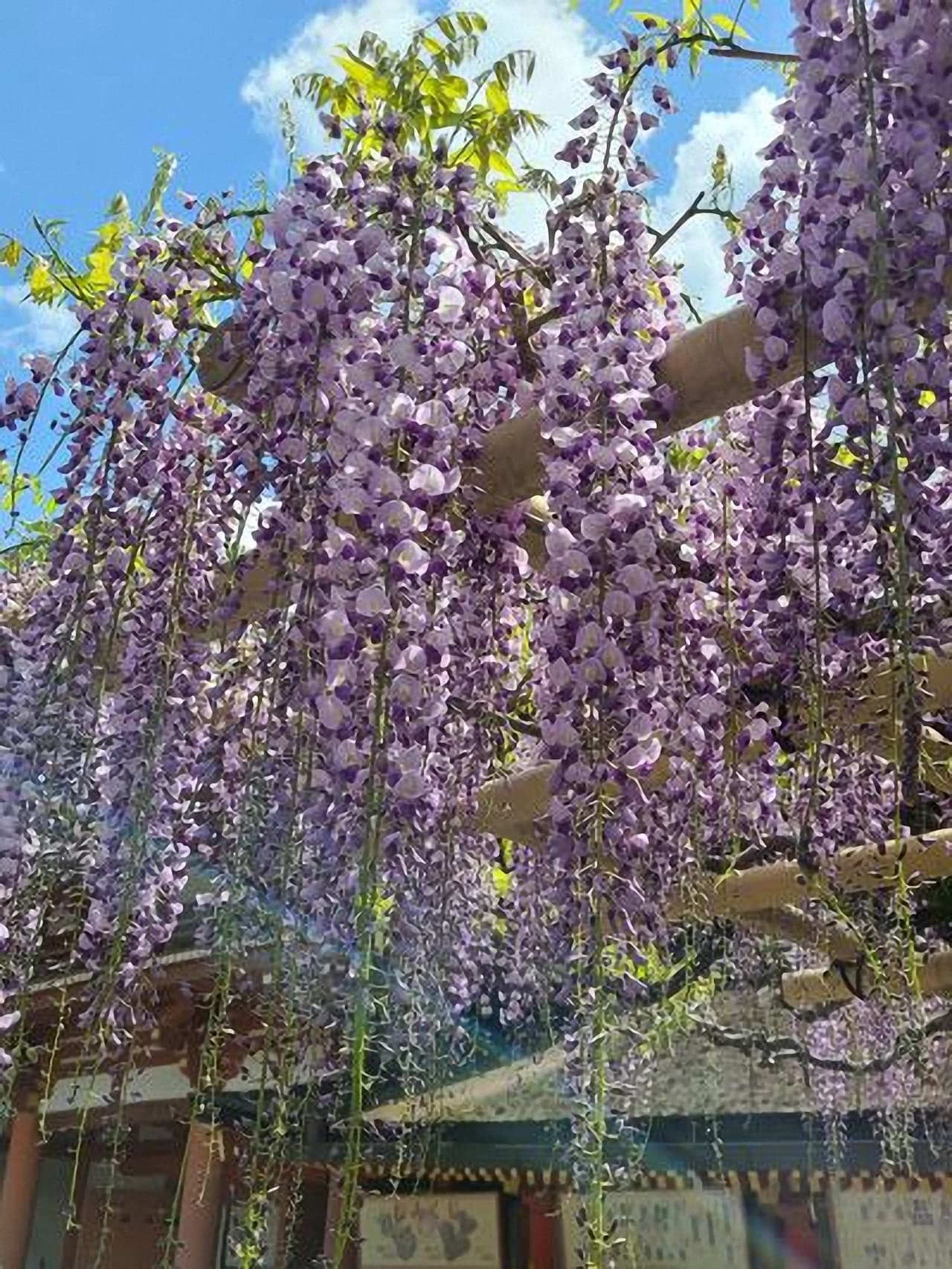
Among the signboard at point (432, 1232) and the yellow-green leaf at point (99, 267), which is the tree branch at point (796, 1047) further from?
the yellow-green leaf at point (99, 267)

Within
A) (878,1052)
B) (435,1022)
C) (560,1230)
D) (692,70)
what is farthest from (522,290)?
(560,1230)

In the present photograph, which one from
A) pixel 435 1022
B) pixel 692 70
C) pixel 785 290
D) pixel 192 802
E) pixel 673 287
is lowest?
pixel 435 1022

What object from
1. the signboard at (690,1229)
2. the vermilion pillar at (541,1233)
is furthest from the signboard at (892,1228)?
the vermilion pillar at (541,1233)

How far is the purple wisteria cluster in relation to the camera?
1.78 m

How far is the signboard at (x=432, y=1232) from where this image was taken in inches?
325

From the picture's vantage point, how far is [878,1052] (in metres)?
5.88

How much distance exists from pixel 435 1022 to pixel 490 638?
1286mm

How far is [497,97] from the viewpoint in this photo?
2.45 metres

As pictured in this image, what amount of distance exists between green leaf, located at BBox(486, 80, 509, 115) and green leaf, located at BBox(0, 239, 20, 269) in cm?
136

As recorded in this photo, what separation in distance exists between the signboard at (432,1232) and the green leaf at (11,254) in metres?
6.87

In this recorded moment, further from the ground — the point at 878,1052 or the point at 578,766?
the point at 878,1052

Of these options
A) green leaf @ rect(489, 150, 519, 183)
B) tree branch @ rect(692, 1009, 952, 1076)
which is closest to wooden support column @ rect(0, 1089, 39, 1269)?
tree branch @ rect(692, 1009, 952, 1076)

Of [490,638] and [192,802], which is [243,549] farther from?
[192,802]

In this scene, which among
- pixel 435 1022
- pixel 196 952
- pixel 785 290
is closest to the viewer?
pixel 785 290
